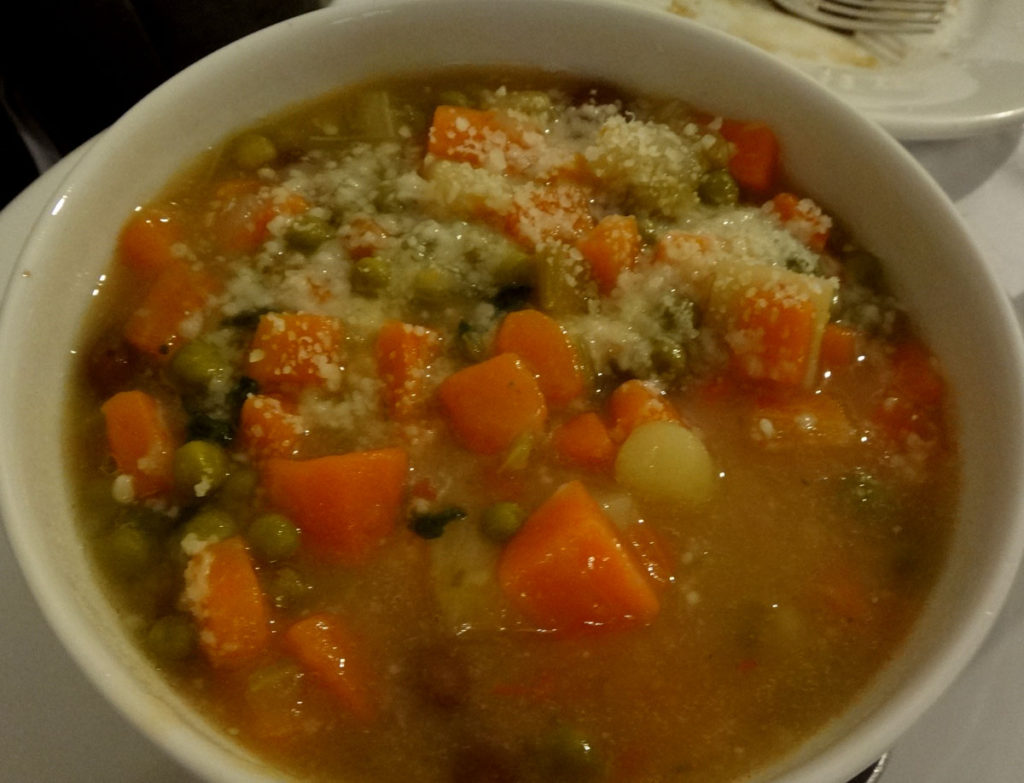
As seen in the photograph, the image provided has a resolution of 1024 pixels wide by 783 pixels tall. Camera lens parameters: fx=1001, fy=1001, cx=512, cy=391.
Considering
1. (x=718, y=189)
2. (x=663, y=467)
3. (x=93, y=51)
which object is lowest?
(x=663, y=467)

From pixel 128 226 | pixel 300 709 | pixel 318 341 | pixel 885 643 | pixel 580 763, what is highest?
pixel 128 226

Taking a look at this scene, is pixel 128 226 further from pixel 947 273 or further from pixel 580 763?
pixel 947 273

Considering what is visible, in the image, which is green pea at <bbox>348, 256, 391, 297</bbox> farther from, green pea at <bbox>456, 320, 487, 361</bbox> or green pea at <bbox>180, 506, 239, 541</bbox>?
green pea at <bbox>180, 506, 239, 541</bbox>

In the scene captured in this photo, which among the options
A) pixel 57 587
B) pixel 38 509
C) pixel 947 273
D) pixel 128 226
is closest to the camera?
pixel 57 587

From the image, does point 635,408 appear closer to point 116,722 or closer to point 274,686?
point 274,686

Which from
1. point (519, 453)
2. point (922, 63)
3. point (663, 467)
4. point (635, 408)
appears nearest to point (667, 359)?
point (635, 408)

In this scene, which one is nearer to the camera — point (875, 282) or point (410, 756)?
point (410, 756)

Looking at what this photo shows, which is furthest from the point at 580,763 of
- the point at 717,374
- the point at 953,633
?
the point at 717,374

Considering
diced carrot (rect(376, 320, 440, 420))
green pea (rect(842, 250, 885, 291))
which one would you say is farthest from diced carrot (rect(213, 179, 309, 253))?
green pea (rect(842, 250, 885, 291))
